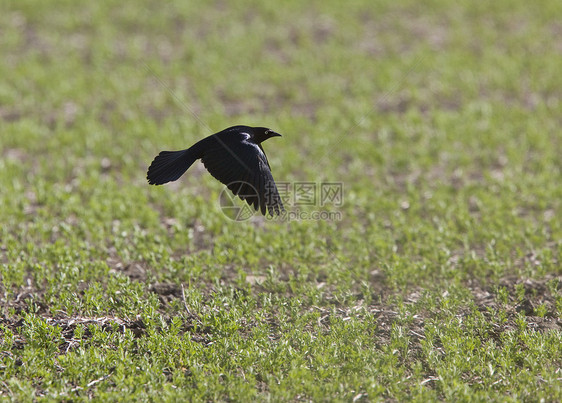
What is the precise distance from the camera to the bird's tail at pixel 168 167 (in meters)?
5.79

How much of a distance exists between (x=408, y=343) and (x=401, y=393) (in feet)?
2.03

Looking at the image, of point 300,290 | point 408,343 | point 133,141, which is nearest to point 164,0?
point 133,141

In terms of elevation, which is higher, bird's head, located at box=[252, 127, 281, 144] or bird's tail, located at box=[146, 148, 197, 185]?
bird's head, located at box=[252, 127, 281, 144]

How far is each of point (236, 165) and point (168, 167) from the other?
→ 69cm

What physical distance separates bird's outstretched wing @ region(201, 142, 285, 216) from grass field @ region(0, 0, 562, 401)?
102 cm

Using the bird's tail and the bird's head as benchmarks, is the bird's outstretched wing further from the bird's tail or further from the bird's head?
the bird's head

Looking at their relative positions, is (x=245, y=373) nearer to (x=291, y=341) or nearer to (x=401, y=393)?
(x=291, y=341)

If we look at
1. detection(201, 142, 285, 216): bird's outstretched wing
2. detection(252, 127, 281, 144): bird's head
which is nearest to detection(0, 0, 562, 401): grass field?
detection(201, 142, 285, 216): bird's outstretched wing

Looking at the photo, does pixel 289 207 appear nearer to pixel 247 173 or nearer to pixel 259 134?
pixel 259 134

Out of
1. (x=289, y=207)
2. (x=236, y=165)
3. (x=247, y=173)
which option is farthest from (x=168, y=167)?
(x=289, y=207)

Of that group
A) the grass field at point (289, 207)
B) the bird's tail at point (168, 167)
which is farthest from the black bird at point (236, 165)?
the grass field at point (289, 207)

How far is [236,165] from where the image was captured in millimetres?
5602

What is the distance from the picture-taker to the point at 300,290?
6.15 meters

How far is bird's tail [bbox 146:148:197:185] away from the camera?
579 centimetres
